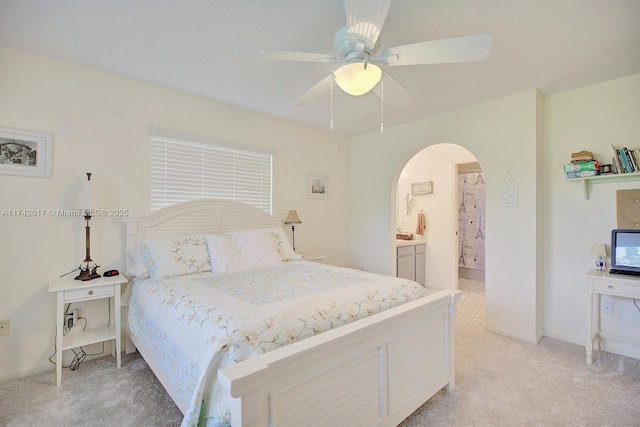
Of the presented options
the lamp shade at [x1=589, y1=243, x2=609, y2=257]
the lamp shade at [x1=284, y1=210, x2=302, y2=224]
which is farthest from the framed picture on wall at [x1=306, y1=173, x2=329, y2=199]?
the lamp shade at [x1=589, y1=243, x2=609, y2=257]

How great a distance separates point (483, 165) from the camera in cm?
319

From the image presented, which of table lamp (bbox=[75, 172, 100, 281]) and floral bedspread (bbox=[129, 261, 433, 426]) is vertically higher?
table lamp (bbox=[75, 172, 100, 281])

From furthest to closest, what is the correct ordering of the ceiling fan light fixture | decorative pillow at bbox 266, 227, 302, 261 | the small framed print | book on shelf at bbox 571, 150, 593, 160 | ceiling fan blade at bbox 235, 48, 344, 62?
the small framed print
decorative pillow at bbox 266, 227, 302, 261
book on shelf at bbox 571, 150, 593, 160
the ceiling fan light fixture
ceiling fan blade at bbox 235, 48, 344, 62

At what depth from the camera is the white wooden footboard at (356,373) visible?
1.08m

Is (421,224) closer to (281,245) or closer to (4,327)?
(281,245)

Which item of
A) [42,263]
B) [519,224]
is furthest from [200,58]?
[519,224]

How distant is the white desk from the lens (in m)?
2.27

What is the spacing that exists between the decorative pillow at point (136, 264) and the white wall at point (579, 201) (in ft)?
12.2

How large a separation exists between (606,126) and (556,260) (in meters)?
1.28

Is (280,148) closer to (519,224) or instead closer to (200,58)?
(200,58)

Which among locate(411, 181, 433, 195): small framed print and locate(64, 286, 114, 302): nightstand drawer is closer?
locate(64, 286, 114, 302): nightstand drawer

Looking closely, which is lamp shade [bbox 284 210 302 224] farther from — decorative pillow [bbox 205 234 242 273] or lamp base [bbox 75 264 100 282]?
lamp base [bbox 75 264 100 282]

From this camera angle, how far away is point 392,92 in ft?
6.63

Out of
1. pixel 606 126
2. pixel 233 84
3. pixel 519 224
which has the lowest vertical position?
pixel 519 224
